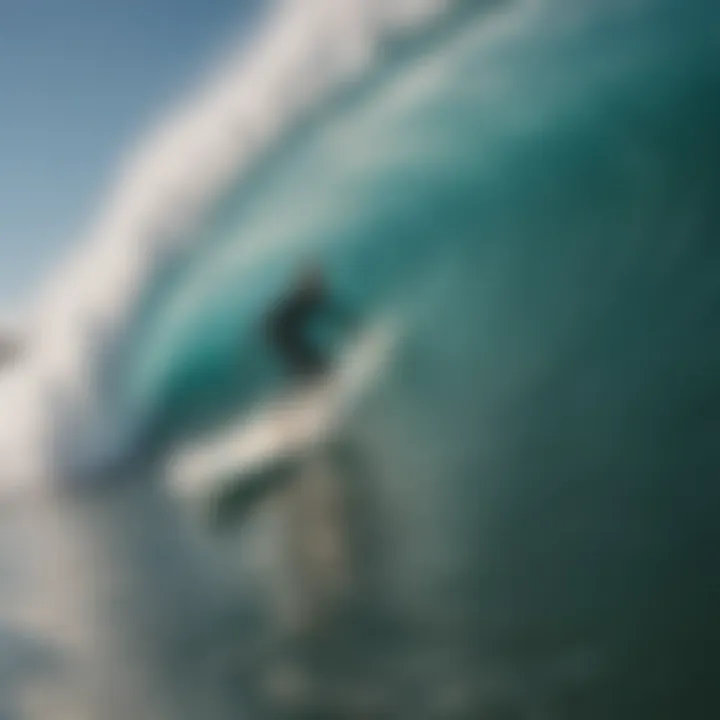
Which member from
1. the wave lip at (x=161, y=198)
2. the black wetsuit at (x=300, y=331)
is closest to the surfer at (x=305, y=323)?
the black wetsuit at (x=300, y=331)

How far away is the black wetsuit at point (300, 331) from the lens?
1.00m

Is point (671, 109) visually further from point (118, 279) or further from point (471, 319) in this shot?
point (118, 279)

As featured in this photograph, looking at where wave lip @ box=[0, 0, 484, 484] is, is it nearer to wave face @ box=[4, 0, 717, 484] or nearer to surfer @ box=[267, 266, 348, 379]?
wave face @ box=[4, 0, 717, 484]

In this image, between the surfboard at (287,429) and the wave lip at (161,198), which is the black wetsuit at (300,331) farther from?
the wave lip at (161,198)

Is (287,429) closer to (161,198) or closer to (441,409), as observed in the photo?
(441,409)

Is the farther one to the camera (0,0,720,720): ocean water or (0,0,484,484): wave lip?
(0,0,484,484): wave lip

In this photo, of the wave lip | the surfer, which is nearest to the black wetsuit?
the surfer

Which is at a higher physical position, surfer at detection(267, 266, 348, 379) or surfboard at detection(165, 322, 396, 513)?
surfer at detection(267, 266, 348, 379)

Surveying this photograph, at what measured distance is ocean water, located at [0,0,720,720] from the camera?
921mm

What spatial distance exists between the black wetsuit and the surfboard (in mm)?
18

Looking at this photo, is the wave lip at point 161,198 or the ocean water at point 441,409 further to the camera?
the wave lip at point 161,198

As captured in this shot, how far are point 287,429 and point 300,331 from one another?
9cm

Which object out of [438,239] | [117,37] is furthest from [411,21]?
[117,37]

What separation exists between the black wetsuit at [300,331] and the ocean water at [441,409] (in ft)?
0.07
